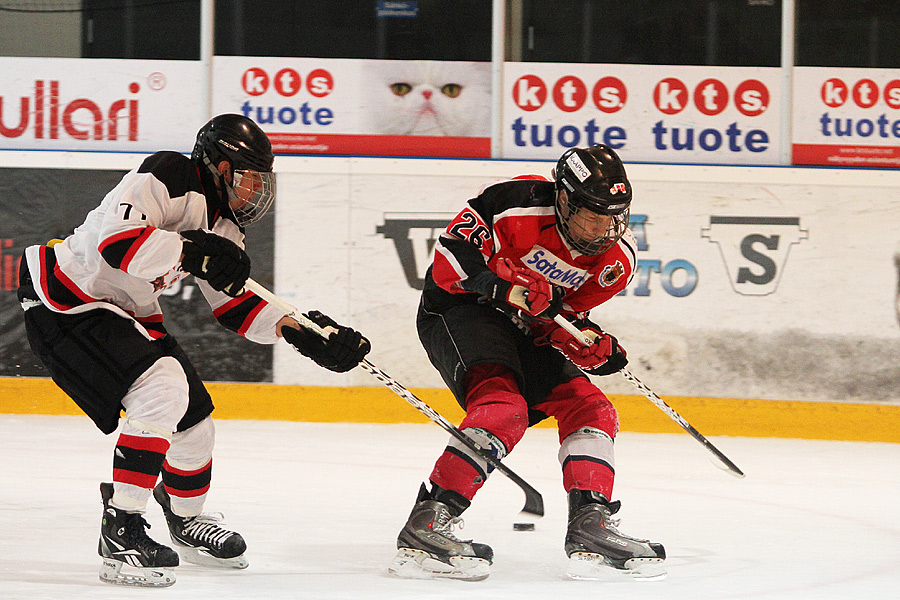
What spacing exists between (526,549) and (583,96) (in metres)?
3.20

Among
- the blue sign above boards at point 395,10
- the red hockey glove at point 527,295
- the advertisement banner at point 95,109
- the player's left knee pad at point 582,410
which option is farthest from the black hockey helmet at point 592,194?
the advertisement banner at point 95,109

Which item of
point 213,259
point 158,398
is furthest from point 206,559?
point 213,259

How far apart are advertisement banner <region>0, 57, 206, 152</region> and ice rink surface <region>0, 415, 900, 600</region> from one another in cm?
150

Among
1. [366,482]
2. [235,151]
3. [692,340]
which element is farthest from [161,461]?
[692,340]

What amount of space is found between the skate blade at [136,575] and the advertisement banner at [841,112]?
414cm

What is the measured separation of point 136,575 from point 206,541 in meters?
0.29

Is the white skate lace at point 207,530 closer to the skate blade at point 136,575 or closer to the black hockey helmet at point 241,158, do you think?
the skate blade at point 136,575

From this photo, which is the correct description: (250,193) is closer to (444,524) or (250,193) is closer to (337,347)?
(337,347)

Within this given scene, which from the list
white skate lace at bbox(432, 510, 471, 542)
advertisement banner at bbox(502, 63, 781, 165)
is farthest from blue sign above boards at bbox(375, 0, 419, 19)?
white skate lace at bbox(432, 510, 471, 542)

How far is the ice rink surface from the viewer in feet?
8.77

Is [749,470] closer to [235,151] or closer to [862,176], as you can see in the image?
[862,176]

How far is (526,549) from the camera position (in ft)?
10.2

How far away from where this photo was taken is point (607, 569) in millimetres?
2787

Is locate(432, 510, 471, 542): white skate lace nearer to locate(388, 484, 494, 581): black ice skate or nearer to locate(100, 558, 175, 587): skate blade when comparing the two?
locate(388, 484, 494, 581): black ice skate
